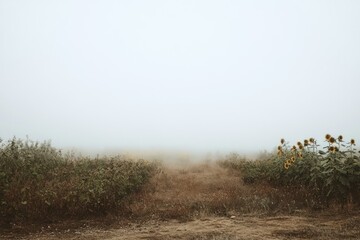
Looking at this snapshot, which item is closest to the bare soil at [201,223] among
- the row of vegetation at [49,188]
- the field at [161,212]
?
the field at [161,212]

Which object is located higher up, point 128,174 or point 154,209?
point 128,174

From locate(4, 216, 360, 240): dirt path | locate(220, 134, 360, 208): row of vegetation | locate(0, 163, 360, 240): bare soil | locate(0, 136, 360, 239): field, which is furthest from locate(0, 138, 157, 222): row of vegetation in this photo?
locate(220, 134, 360, 208): row of vegetation

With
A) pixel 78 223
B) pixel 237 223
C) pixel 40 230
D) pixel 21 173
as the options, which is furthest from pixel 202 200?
pixel 21 173

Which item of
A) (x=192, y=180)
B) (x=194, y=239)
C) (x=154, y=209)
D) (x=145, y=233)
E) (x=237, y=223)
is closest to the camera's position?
(x=194, y=239)

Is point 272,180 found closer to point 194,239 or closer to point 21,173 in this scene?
point 194,239

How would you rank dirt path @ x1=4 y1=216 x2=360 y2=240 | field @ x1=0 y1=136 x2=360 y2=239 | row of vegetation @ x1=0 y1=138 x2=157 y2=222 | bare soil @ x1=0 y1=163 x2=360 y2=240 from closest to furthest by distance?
dirt path @ x1=4 y1=216 x2=360 y2=240, bare soil @ x1=0 y1=163 x2=360 y2=240, field @ x1=0 y1=136 x2=360 y2=239, row of vegetation @ x1=0 y1=138 x2=157 y2=222

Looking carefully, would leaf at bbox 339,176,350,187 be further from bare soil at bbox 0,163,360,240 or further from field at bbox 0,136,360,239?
bare soil at bbox 0,163,360,240

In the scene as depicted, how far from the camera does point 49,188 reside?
7.97 meters

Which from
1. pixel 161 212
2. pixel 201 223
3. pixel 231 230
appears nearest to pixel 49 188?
pixel 161 212

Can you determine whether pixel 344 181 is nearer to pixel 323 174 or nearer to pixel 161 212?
pixel 323 174

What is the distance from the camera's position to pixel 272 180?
11844 mm

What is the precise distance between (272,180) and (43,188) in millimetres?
8462

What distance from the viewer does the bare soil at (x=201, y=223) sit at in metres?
5.96

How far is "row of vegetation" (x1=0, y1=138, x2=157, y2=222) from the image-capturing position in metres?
7.36
